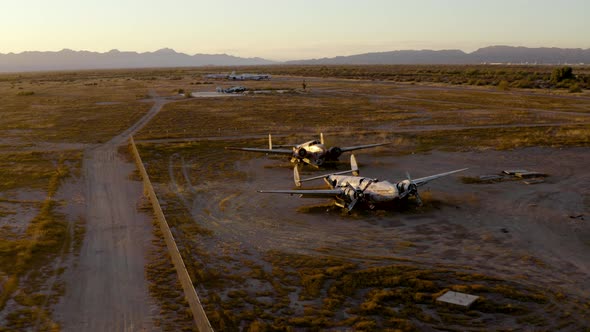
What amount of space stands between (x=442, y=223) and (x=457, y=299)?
33.6 ft

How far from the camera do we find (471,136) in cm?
6097

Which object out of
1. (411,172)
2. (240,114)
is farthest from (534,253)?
(240,114)

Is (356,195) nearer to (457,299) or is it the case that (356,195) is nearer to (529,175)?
(457,299)

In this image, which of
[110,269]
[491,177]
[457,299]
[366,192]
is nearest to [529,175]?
[491,177]

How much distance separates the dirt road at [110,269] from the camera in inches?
732

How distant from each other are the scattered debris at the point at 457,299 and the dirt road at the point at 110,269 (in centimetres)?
1144

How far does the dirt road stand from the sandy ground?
4171 mm

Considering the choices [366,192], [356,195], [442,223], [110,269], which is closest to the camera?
[110,269]

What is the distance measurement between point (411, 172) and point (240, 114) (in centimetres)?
5005

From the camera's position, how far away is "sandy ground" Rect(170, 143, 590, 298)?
78.6 feet

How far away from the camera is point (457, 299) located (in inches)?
773

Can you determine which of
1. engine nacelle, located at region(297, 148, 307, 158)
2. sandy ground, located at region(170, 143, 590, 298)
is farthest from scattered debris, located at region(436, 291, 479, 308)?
→ engine nacelle, located at region(297, 148, 307, 158)

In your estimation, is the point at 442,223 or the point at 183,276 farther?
the point at 442,223

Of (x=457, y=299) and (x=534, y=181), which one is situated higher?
(x=534, y=181)
